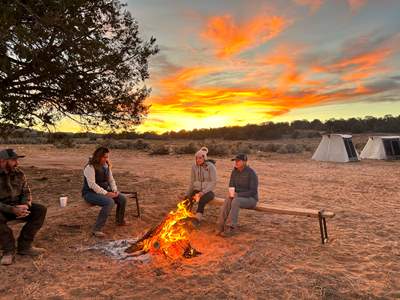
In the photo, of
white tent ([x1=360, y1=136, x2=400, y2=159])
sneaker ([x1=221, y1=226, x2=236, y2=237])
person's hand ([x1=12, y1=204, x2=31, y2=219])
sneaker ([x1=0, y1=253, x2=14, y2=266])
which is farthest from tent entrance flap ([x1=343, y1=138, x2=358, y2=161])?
sneaker ([x1=0, y1=253, x2=14, y2=266])

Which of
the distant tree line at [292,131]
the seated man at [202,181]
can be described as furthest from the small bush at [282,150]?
the distant tree line at [292,131]

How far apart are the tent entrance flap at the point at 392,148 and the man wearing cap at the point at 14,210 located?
23.4 m

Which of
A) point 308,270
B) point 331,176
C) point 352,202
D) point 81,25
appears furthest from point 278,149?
point 308,270

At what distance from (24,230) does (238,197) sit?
3703 mm

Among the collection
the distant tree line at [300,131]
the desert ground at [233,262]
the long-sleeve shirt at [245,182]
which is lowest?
the desert ground at [233,262]

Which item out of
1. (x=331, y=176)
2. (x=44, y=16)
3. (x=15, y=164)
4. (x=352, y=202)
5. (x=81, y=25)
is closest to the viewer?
(x=15, y=164)

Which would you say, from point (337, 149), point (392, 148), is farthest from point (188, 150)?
point (392, 148)

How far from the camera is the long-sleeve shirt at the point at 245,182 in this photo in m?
7.37

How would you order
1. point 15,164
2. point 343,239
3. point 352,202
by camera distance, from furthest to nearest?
1. point 352,202
2. point 343,239
3. point 15,164

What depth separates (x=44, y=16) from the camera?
800 centimetres

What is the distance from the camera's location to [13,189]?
5.92 metres

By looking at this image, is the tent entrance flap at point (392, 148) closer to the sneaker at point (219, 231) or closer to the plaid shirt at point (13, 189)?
the sneaker at point (219, 231)

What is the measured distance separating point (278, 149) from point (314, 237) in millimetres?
25861

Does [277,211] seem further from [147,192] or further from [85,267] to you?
[147,192]
